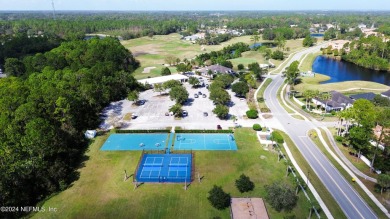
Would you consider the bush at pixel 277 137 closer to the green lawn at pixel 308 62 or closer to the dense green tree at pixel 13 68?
the green lawn at pixel 308 62

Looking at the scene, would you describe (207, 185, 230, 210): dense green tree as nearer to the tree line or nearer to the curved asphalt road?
the curved asphalt road

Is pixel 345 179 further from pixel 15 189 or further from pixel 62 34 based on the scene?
pixel 62 34

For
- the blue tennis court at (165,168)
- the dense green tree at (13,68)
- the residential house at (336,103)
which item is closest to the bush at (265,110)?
the residential house at (336,103)

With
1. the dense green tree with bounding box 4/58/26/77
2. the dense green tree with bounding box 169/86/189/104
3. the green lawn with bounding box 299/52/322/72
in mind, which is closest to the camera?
the dense green tree with bounding box 169/86/189/104

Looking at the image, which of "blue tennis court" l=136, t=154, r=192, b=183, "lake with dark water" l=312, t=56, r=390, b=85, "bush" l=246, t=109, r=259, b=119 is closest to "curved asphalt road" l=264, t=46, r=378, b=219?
"bush" l=246, t=109, r=259, b=119

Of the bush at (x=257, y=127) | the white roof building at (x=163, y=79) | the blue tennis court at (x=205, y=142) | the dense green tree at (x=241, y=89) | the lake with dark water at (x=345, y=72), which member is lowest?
the lake with dark water at (x=345, y=72)
